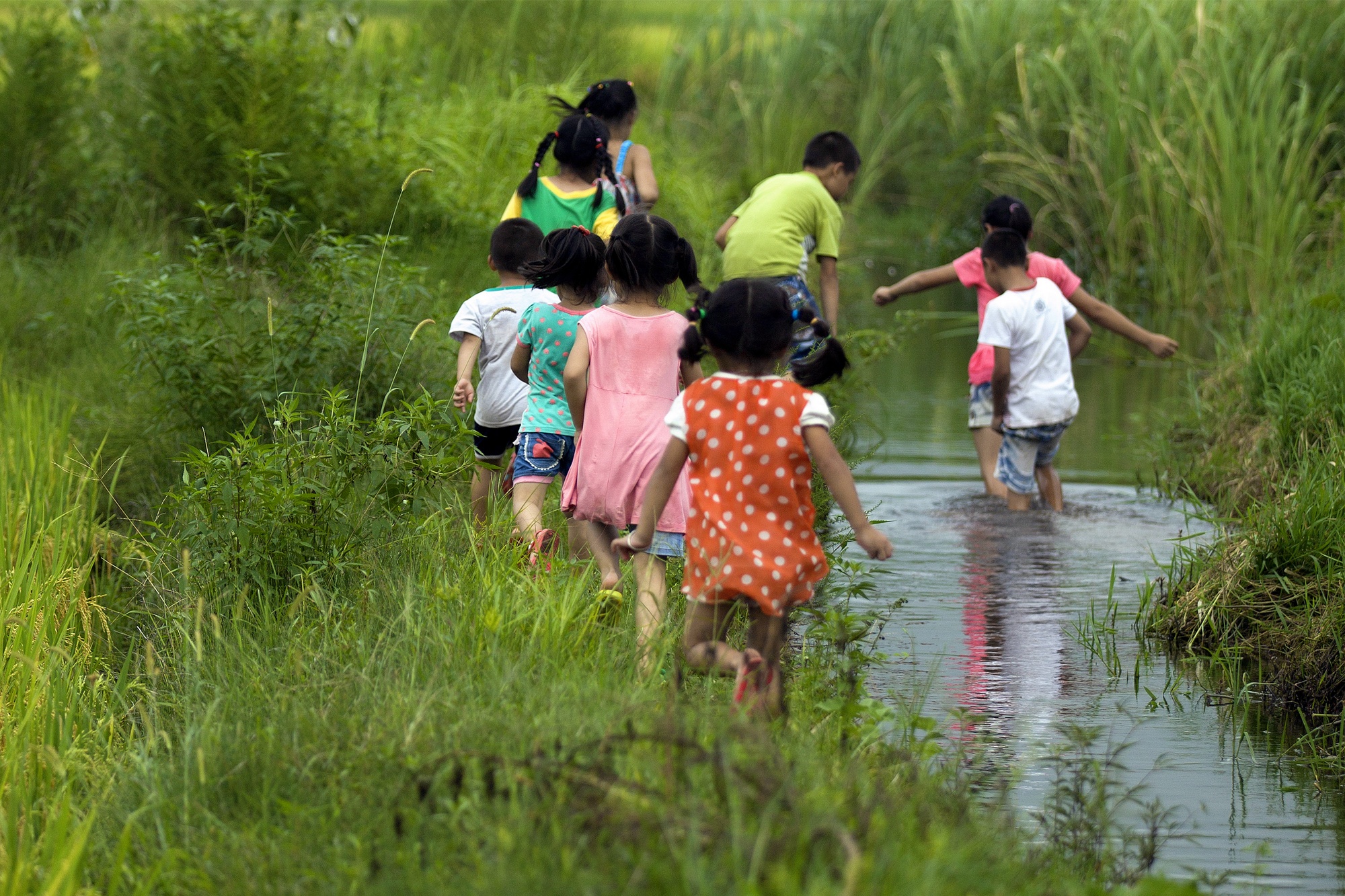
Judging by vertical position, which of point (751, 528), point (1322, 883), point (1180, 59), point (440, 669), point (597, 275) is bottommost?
point (1322, 883)

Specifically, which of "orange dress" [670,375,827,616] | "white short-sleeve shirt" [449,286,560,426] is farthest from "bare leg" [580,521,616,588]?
"white short-sleeve shirt" [449,286,560,426]

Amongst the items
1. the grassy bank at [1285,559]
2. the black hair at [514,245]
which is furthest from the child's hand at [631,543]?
the black hair at [514,245]

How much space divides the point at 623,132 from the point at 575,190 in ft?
3.01

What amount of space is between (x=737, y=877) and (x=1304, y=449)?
463cm

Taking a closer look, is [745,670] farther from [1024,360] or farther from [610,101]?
[610,101]

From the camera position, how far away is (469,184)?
11.3 meters

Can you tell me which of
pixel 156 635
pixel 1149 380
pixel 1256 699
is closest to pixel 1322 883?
pixel 1256 699

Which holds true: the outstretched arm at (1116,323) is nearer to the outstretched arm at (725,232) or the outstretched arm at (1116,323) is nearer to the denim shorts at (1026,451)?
the denim shorts at (1026,451)

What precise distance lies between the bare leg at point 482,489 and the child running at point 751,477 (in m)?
1.97

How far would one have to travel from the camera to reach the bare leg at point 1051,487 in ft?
25.7

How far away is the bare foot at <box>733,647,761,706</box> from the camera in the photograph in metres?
3.82

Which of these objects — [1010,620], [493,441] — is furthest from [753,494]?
[493,441]

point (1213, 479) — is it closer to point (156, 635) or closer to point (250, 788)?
point (156, 635)

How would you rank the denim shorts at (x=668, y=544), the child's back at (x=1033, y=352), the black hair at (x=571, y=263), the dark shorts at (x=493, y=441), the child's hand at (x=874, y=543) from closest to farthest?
the child's hand at (x=874, y=543) < the denim shorts at (x=668, y=544) < the black hair at (x=571, y=263) < the dark shorts at (x=493, y=441) < the child's back at (x=1033, y=352)
